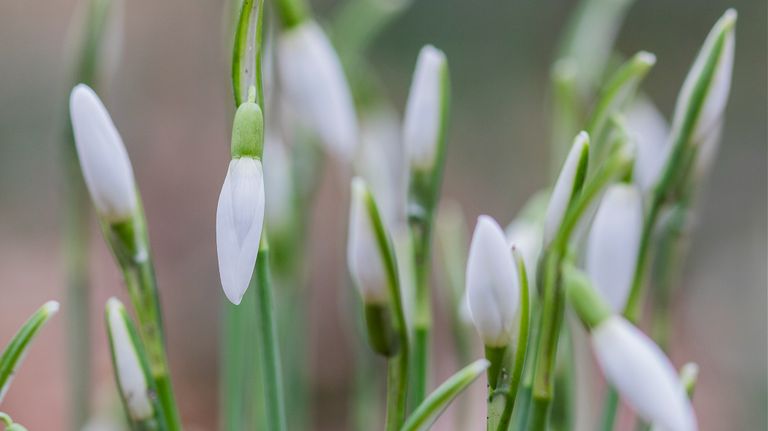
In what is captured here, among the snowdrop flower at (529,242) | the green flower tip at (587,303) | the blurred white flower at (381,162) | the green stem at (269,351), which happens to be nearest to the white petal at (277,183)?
the blurred white flower at (381,162)

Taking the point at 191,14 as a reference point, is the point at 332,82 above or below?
below

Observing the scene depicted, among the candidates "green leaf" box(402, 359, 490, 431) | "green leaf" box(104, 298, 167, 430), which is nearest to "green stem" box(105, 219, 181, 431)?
"green leaf" box(104, 298, 167, 430)

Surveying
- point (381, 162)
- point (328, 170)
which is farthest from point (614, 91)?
point (328, 170)

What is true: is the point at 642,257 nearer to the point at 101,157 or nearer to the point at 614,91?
the point at 614,91

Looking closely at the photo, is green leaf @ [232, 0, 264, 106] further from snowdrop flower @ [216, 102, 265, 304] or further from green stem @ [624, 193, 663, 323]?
green stem @ [624, 193, 663, 323]

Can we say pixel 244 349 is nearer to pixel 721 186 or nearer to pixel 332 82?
pixel 332 82

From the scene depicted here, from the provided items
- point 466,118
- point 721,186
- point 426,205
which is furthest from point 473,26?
point 426,205
